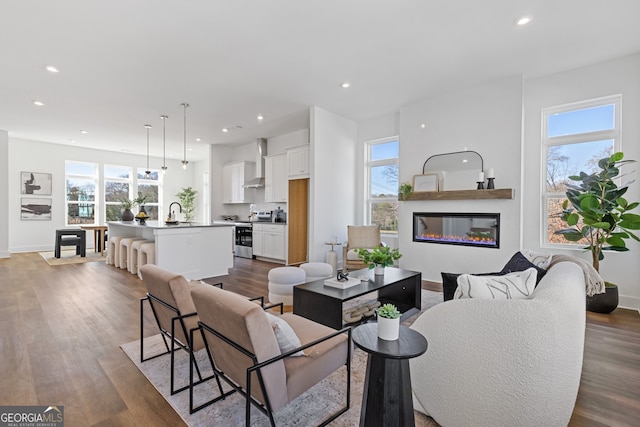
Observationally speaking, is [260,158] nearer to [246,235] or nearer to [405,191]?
[246,235]

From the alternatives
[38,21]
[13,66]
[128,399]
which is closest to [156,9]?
[38,21]

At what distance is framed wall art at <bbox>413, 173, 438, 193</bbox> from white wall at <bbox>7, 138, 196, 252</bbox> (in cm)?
915

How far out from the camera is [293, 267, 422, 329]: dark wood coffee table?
265cm

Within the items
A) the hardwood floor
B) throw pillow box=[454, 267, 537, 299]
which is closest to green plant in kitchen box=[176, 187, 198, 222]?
the hardwood floor

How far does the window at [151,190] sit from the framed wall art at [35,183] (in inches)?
89.4

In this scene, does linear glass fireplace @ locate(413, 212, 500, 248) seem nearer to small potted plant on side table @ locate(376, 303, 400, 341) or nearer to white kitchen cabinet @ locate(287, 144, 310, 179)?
white kitchen cabinet @ locate(287, 144, 310, 179)

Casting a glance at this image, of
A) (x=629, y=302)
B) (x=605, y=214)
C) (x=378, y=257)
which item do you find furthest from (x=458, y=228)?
(x=378, y=257)

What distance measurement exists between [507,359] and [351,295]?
140 cm

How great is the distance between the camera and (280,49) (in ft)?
11.4

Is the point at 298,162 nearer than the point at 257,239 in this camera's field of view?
Yes

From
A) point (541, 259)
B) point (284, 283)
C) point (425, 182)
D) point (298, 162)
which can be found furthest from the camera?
point (298, 162)

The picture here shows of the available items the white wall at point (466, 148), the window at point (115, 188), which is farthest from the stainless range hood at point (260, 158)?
the window at point (115, 188)

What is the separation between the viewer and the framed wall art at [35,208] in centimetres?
802

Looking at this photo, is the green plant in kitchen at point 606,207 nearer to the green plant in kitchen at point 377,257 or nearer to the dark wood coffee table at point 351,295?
the dark wood coffee table at point 351,295
